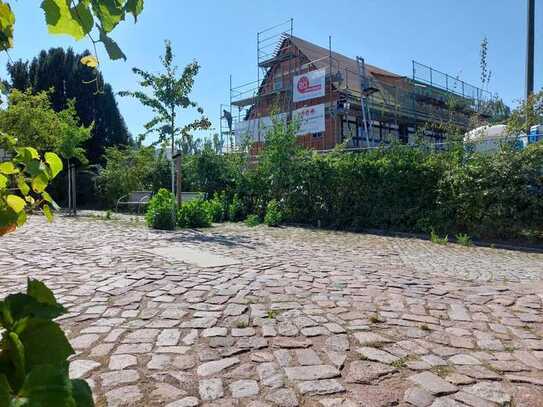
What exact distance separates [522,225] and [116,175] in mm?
16088

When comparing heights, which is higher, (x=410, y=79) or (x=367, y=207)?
(x=410, y=79)

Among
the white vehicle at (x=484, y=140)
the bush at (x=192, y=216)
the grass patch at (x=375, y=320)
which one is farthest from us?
the bush at (x=192, y=216)

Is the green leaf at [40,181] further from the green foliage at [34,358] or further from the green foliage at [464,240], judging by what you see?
the green foliage at [464,240]

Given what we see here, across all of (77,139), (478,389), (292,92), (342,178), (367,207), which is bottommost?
(478,389)

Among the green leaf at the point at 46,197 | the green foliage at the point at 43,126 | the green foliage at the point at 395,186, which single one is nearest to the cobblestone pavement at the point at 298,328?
the green leaf at the point at 46,197

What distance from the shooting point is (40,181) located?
1032 millimetres

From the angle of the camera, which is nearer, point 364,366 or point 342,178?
point 364,366

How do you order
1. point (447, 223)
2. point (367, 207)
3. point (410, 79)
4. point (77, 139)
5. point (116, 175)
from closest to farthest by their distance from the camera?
point (447, 223) → point (367, 207) → point (77, 139) → point (116, 175) → point (410, 79)

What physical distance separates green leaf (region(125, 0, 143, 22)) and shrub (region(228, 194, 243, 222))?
13.3 m

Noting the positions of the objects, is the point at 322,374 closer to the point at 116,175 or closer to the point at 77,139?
the point at 77,139

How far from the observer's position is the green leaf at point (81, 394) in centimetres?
69

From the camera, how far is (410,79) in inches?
996

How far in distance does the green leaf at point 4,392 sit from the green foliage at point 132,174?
18403 millimetres

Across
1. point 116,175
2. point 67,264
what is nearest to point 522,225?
point 67,264
